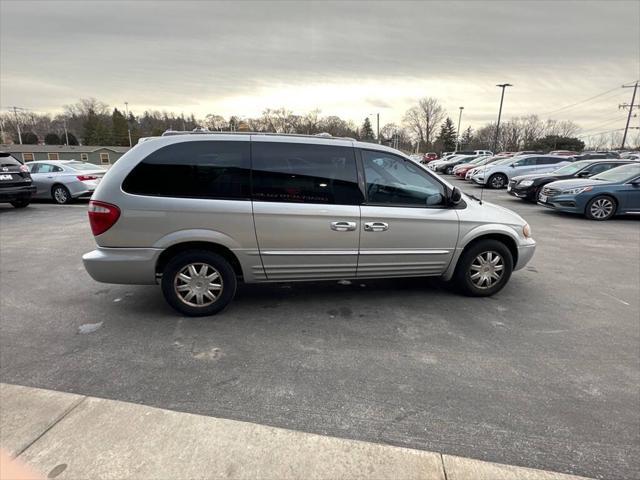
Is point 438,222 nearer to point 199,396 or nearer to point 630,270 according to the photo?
point 199,396

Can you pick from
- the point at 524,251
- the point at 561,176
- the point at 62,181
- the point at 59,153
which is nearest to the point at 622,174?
the point at 561,176

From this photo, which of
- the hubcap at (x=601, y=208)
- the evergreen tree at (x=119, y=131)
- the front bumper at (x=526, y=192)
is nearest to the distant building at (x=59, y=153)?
the evergreen tree at (x=119, y=131)

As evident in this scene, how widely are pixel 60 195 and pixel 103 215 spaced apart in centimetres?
1126

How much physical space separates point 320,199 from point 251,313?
148cm

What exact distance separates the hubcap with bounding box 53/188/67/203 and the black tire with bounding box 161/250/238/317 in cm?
1141

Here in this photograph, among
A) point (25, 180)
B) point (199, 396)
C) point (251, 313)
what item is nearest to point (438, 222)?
point (251, 313)

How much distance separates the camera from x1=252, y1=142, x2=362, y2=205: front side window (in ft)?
12.5

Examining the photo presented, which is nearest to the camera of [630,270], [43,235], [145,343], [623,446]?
[623,446]

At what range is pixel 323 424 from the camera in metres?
2.43

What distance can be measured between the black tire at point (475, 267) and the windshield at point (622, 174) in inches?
337

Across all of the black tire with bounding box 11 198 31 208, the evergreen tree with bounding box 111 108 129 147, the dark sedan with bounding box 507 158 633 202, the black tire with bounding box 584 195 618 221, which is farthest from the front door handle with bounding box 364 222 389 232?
the evergreen tree with bounding box 111 108 129 147

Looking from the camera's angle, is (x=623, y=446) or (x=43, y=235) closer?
(x=623, y=446)

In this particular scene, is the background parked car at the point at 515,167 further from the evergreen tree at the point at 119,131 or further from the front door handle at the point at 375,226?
the evergreen tree at the point at 119,131

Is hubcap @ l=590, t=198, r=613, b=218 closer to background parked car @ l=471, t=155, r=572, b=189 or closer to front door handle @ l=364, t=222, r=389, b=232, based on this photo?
background parked car @ l=471, t=155, r=572, b=189
